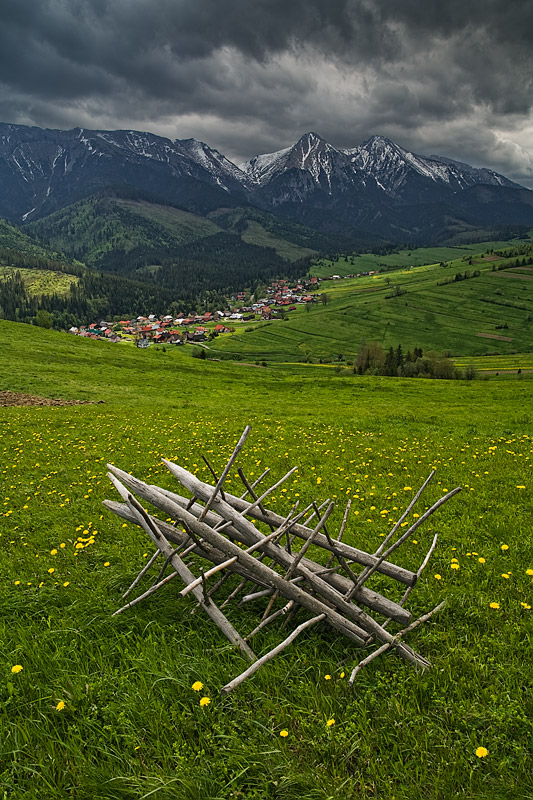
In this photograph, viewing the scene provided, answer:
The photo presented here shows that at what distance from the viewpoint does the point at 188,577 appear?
535cm

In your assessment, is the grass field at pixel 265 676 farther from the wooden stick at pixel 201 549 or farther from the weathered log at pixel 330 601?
the wooden stick at pixel 201 549

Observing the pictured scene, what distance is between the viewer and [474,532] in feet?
26.2

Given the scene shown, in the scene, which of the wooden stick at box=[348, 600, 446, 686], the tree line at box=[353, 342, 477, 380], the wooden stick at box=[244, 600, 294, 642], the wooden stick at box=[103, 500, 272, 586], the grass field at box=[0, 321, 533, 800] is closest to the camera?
the grass field at box=[0, 321, 533, 800]

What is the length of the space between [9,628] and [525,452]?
15701 mm

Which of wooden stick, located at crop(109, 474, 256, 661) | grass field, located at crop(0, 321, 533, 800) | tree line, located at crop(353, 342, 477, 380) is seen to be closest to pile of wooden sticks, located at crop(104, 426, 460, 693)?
wooden stick, located at crop(109, 474, 256, 661)

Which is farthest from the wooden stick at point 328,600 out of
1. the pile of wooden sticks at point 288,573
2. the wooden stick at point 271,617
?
the wooden stick at point 271,617

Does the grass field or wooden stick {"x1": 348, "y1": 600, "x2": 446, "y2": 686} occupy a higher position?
wooden stick {"x1": 348, "y1": 600, "x2": 446, "y2": 686}

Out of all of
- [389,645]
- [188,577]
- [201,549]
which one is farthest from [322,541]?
[188,577]

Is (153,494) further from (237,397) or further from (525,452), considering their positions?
(237,397)

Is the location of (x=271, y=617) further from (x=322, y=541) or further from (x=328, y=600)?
(x=322, y=541)

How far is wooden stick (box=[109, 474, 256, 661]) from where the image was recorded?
16.2 feet

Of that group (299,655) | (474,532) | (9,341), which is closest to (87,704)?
(299,655)

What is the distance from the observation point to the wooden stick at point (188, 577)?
494 cm

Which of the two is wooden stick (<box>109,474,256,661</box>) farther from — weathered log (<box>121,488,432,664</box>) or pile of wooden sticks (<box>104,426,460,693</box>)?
weathered log (<box>121,488,432,664</box>)
